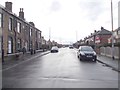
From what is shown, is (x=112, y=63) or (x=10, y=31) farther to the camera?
(x=10, y=31)

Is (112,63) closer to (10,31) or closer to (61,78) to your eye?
(61,78)

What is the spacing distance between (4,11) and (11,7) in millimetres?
7165

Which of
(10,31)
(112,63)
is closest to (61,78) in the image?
(112,63)

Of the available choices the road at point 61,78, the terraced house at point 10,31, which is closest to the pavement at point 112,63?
the road at point 61,78

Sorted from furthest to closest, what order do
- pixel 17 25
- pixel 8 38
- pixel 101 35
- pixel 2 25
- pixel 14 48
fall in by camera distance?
pixel 101 35
pixel 17 25
pixel 14 48
pixel 8 38
pixel 2 25

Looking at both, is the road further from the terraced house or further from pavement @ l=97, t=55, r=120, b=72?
the terraced house

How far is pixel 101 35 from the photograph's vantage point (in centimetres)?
8094

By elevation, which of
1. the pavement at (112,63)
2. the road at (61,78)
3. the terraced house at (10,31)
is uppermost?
the terraced house at (10,31)

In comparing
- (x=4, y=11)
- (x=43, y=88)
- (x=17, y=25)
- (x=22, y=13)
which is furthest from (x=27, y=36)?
(x=43, y=88)

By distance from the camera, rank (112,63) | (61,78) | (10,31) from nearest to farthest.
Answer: (61,78) < (112,63) < (10,31)

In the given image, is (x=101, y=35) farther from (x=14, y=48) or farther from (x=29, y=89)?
(x=29, y=89)

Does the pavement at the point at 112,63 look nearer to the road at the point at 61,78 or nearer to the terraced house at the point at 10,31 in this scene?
the road at the point at 61,78

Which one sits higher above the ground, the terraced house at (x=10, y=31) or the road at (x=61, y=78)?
the terraced house at (x=10, y=31)

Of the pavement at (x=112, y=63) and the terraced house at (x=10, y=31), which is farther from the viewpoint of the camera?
the terraced house at (x=10, y=31)
